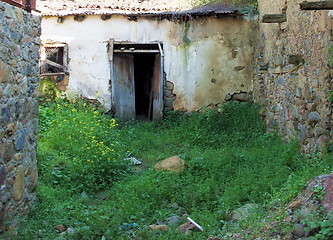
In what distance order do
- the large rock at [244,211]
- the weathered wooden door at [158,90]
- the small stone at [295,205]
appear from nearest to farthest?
the small stone at [295,205] < the large rock at [244,211] < the weathered wooden door at [158,90]

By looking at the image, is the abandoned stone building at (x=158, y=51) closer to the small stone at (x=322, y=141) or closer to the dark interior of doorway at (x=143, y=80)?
the dark interior of doorway at (x=143, y=80)

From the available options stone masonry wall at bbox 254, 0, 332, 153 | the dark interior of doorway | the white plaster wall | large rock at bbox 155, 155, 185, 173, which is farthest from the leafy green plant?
the dark interior of doorway

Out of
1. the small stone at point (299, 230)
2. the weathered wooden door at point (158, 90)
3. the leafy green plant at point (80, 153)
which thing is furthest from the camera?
the weathered wooden door at point (158, 90)

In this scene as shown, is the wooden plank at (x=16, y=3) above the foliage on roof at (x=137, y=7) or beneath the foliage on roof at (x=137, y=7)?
beneath

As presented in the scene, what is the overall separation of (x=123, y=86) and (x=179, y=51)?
5.33 feet

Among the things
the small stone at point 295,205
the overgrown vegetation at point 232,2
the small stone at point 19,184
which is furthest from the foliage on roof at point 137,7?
the small stone at point 295,205

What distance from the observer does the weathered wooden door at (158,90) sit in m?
9.58

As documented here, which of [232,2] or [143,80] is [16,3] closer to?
[232,2]

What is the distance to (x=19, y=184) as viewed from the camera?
14.3 ft

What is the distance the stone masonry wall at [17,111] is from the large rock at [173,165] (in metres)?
2.15

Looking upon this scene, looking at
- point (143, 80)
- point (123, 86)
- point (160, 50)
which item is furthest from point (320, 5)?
point (143, 80)

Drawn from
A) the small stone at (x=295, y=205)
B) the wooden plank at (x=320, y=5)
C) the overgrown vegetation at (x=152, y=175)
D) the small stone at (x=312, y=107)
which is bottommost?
the overgrown vegetation at (x=152, y=175)

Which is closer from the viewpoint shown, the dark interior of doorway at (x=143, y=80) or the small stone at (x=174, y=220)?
the small stone at (x=174, y=220)

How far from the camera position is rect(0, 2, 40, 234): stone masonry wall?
3928mm
